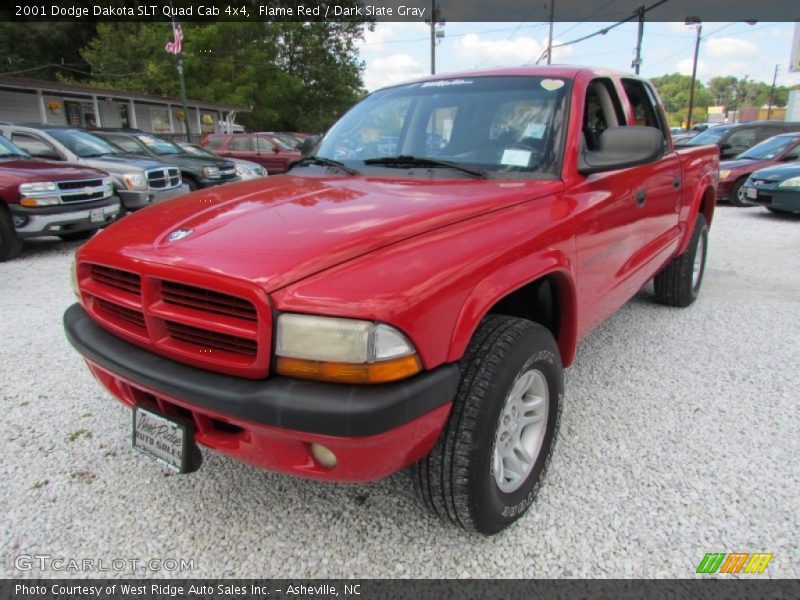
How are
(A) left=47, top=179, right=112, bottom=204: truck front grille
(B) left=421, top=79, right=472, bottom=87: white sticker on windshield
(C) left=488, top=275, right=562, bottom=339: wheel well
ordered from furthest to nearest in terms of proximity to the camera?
(A) left=47, top=179, right=112, bottom=204: truck front grille
(B) left=421, top=79, right=472, bottom=87: white sticker on windshield
(C) left=488, top=275, right=562, bottom=339: wheel well

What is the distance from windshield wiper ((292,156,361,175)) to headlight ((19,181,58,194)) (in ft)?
16.2

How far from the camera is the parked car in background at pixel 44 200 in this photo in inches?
249

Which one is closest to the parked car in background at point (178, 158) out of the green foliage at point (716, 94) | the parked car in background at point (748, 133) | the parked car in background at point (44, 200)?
the parked car in background at point (44, 200)

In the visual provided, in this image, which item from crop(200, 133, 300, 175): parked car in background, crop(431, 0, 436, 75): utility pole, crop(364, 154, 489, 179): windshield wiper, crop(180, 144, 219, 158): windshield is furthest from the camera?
crop(431, 0, 436, 75): utility pole

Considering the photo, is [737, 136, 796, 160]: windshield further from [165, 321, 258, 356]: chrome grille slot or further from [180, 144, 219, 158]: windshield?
[165, 321, 258, 356]: chrome grille slot

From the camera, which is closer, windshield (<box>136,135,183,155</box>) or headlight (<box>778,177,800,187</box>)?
headlight (<box>778,177,800,187</box>)

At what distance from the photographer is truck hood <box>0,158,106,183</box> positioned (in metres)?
6.39

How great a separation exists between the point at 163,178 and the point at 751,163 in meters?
11.0

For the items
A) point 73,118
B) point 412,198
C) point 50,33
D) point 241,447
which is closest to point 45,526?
point 241,447

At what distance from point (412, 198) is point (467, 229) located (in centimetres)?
33

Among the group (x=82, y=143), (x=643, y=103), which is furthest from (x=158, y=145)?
(x=643, y=103)

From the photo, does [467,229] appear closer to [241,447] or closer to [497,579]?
[241,447]

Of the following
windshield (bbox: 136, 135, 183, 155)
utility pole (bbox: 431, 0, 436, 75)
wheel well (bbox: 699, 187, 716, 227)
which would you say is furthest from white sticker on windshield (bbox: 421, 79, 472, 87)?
utility pole (bbox: 431, 0, 436, 75)

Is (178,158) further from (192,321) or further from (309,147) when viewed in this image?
(192,321)
